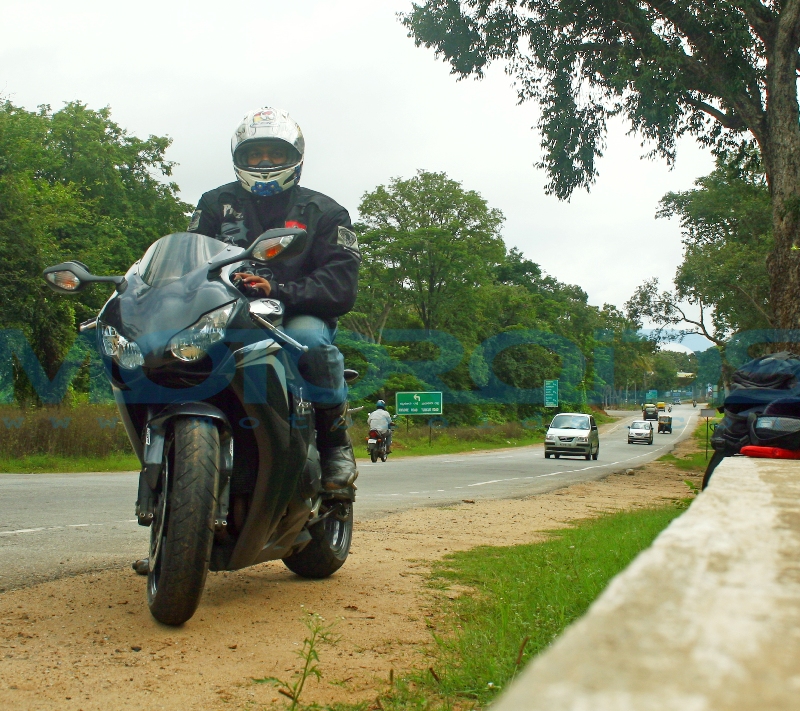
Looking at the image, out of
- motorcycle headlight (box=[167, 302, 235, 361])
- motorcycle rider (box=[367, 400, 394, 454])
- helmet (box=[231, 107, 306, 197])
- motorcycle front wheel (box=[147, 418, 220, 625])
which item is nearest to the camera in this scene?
motorcycle front wheel (box=[147, 418, 220, 625])

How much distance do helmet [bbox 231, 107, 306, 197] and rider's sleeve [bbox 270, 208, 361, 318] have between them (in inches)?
11.2

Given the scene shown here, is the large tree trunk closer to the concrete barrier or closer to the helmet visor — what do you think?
the helmet visor

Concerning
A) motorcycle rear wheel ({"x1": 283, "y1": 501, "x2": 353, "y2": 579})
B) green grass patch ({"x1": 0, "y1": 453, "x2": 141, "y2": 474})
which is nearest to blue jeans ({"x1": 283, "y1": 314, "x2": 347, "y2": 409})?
motorcycle rear wheel ({"x1": 283, "y1": 501, "x2": 353, "y2": 579})

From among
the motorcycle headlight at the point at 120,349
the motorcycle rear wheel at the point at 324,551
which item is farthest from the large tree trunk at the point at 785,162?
the motorcycle headlight at the point at 120,349

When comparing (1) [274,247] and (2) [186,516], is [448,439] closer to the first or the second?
(1) [274,247]

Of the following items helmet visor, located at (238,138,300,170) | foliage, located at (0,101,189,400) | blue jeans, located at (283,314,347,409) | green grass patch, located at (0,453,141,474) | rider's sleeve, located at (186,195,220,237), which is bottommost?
green grass patch, located at (0,453,141,474)

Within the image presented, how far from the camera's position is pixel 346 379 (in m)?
4.51

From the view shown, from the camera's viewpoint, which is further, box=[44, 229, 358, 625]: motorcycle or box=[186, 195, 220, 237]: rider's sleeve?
box=[186, 195, 220, 237]: rider's sleeve

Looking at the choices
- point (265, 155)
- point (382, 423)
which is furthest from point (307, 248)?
point (382, 423)

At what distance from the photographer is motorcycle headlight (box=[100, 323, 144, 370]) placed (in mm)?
3332

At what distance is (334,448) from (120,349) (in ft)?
4.09

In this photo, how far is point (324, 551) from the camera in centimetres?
458

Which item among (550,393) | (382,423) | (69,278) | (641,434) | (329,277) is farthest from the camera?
(550,393)

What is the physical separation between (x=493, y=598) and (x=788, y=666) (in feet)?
11.8
